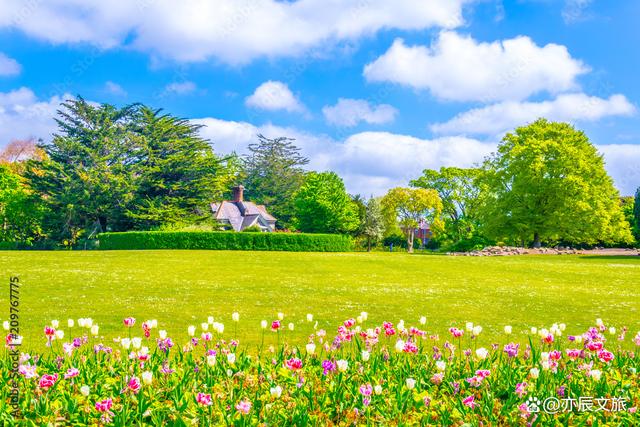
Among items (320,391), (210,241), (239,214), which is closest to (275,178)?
(239,214)

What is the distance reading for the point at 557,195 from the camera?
48125 millimetres

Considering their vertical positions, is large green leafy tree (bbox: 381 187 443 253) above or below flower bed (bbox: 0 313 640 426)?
above

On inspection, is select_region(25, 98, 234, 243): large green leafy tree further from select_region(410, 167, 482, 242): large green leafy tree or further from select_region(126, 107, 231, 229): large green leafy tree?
select_region(410, 167, 482, 242): large green leafy tree

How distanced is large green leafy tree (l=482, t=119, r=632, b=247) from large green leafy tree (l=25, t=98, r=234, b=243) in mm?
34997

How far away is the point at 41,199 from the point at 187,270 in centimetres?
4266

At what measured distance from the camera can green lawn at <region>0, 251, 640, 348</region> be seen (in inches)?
491

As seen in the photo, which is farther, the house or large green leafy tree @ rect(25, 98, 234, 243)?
the house

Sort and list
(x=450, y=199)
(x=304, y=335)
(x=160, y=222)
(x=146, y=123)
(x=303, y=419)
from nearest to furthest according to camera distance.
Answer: (x=303, y=419), (x=304, y=335), (x=160, y=222), (x=146, y=123), (x=450, y=199)

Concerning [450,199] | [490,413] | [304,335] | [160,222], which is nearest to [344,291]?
[304,335]

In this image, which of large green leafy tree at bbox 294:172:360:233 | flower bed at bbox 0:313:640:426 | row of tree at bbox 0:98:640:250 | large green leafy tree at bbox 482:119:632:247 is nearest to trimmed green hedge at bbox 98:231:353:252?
row of tree at bbox 0:98:640:250

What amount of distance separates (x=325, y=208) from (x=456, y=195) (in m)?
24.1

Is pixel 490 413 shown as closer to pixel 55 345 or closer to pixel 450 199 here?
pixel 55 345

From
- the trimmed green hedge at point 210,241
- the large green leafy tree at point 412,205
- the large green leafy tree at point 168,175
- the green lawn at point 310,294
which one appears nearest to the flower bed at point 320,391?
the green lawn at point 310,294

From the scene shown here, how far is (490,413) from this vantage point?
4605mm
